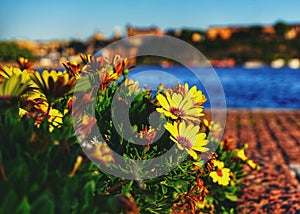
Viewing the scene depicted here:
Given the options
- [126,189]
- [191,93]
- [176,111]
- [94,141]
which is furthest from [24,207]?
[191,93]

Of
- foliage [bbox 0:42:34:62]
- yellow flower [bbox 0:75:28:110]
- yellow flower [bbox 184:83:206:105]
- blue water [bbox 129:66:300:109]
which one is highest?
yellow flower [bbox 0:75:28:110]

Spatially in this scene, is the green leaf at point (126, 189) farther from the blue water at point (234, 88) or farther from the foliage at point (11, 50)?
the foliage at point (11, 50)

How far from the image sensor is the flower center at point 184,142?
217 cm

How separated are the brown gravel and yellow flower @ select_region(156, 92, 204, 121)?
2068 millimetres

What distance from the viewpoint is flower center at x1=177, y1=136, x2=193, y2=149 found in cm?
217

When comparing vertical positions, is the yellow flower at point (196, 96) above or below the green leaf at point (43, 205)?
above

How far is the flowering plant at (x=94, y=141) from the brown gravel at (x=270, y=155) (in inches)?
57.1

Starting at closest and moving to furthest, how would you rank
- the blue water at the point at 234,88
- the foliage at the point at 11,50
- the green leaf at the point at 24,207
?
1. the green leaf at the point at 24,207
2. the blue water at the point at 234,88
3. the foliage at the point at 11,50

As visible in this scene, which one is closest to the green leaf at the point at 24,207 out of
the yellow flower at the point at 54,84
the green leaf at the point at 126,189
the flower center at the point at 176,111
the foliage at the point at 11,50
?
the yellow flower at the point at 54,84

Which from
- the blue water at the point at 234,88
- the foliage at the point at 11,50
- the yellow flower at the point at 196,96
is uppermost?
the yellow flower at the point at 196,96

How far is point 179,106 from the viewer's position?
2.34m

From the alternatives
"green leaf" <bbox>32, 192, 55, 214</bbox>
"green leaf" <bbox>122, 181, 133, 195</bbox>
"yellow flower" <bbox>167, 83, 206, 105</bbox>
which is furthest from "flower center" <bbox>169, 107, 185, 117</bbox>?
"green leaf" <bbox>32, 192, 55, 214</bbox>

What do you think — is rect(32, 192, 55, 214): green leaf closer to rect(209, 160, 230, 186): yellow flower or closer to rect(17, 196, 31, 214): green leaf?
rect(17, 196, 31, 214): green leaf

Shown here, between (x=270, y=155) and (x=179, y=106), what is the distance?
4363 mm
